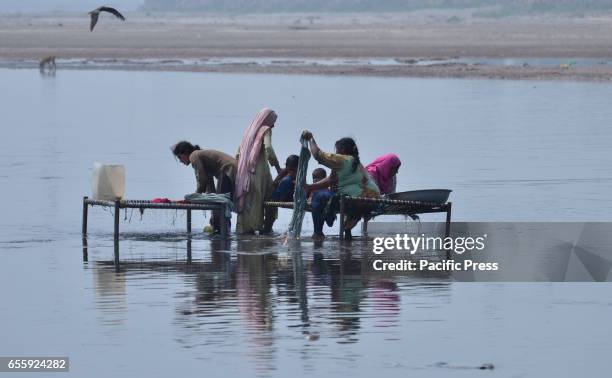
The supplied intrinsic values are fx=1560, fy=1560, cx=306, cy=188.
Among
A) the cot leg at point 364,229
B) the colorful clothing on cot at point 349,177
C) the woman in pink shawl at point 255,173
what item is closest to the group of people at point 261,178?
the woman in pink shawl at point 255,173

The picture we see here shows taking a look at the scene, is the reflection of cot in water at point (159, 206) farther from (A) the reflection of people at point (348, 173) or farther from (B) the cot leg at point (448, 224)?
(B) the cot leg at point (448, 224)

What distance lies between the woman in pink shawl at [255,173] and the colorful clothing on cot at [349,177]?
2.37 feet

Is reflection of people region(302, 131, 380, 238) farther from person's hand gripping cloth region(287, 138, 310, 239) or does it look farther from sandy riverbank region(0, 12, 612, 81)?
sandy riverbank region(0, 12, 612, 81)

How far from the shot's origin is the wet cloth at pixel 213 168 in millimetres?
14523

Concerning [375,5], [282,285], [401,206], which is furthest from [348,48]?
[375,5]

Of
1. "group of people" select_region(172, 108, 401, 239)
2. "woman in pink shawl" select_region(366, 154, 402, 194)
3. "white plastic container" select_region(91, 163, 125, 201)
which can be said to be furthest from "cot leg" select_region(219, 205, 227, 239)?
"woman in pink shawl" select_region(366, 154, 402, 194)

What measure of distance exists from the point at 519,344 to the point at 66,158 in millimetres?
14009

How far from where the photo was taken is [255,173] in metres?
14.6

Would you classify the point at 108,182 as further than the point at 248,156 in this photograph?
No

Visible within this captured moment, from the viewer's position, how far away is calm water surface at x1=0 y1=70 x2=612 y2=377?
33.0 ft

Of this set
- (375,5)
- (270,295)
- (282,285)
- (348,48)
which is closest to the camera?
(270,295)

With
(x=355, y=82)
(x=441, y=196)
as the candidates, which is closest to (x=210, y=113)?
(x=355, y=82)

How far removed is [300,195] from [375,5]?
15666 cm

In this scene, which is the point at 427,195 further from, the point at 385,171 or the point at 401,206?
the point at 385,171
